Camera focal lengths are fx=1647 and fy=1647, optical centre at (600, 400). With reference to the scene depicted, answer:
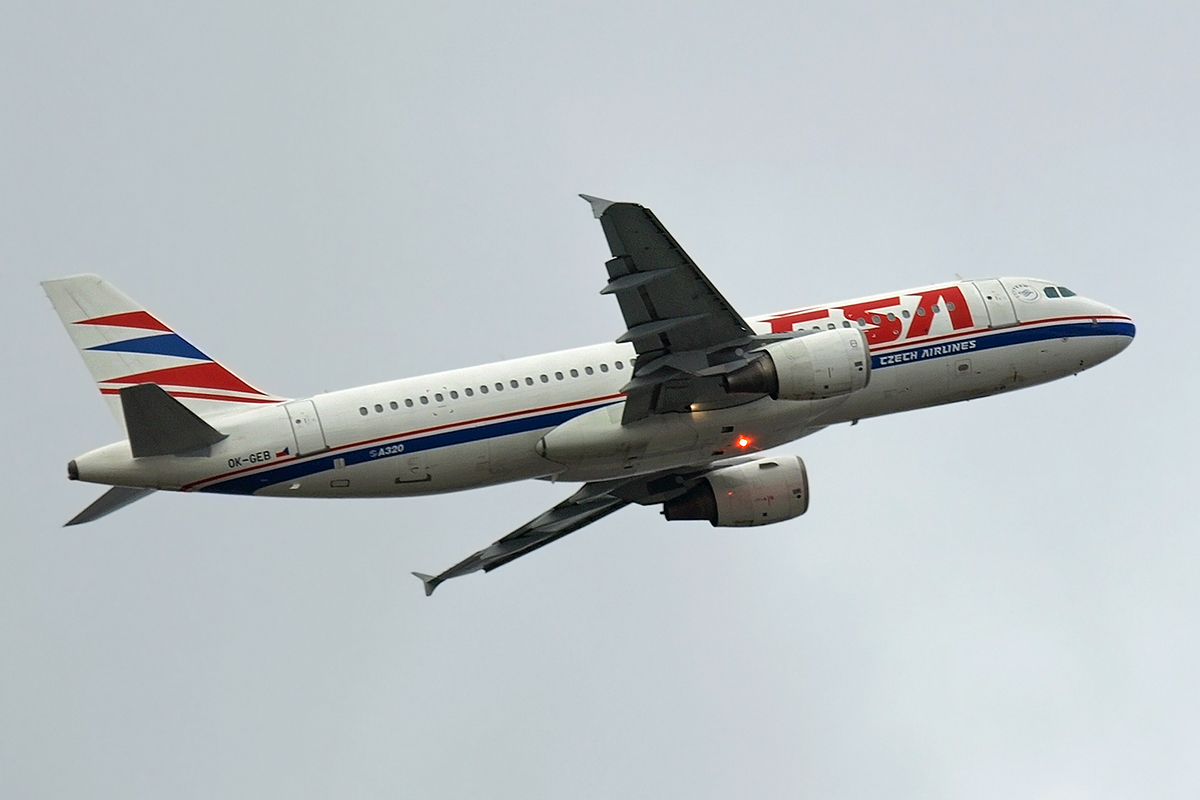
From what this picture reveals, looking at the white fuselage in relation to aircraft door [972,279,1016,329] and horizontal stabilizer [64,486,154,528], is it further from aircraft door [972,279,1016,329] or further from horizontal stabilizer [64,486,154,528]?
horizontal stabilizer [64,486,154,528]

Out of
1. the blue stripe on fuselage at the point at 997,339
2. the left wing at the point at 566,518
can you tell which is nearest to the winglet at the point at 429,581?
the left wing at the point at 566,518

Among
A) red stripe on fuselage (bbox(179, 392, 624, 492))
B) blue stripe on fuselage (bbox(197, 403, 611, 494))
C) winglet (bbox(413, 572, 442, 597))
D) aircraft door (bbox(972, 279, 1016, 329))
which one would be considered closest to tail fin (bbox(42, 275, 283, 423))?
red stripe on fuselage (bbox(179, 392, 624, 492))

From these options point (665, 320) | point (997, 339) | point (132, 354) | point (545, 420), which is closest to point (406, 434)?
point (545, 420)

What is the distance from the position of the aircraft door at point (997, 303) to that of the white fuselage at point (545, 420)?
56 millimetres

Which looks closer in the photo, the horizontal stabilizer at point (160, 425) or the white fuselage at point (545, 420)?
A: the horizontal stabilizer at point (160, 425)

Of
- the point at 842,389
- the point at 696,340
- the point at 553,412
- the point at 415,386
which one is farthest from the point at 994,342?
the point at 415,386

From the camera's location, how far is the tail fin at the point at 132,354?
136 feet

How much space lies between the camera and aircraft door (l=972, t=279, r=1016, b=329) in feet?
153

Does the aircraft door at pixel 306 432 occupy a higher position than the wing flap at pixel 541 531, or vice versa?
the aircraft door at pixel 306 432

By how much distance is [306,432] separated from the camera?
40906 millimetres

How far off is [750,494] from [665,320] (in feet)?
29.3

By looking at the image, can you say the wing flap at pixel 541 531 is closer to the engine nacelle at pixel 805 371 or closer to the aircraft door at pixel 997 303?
the engine nacelle at pixel 805 371

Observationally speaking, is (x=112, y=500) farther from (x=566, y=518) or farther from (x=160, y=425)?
(x=566, y=518)

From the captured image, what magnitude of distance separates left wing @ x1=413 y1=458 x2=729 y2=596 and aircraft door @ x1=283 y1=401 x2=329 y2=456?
29.5 feet
